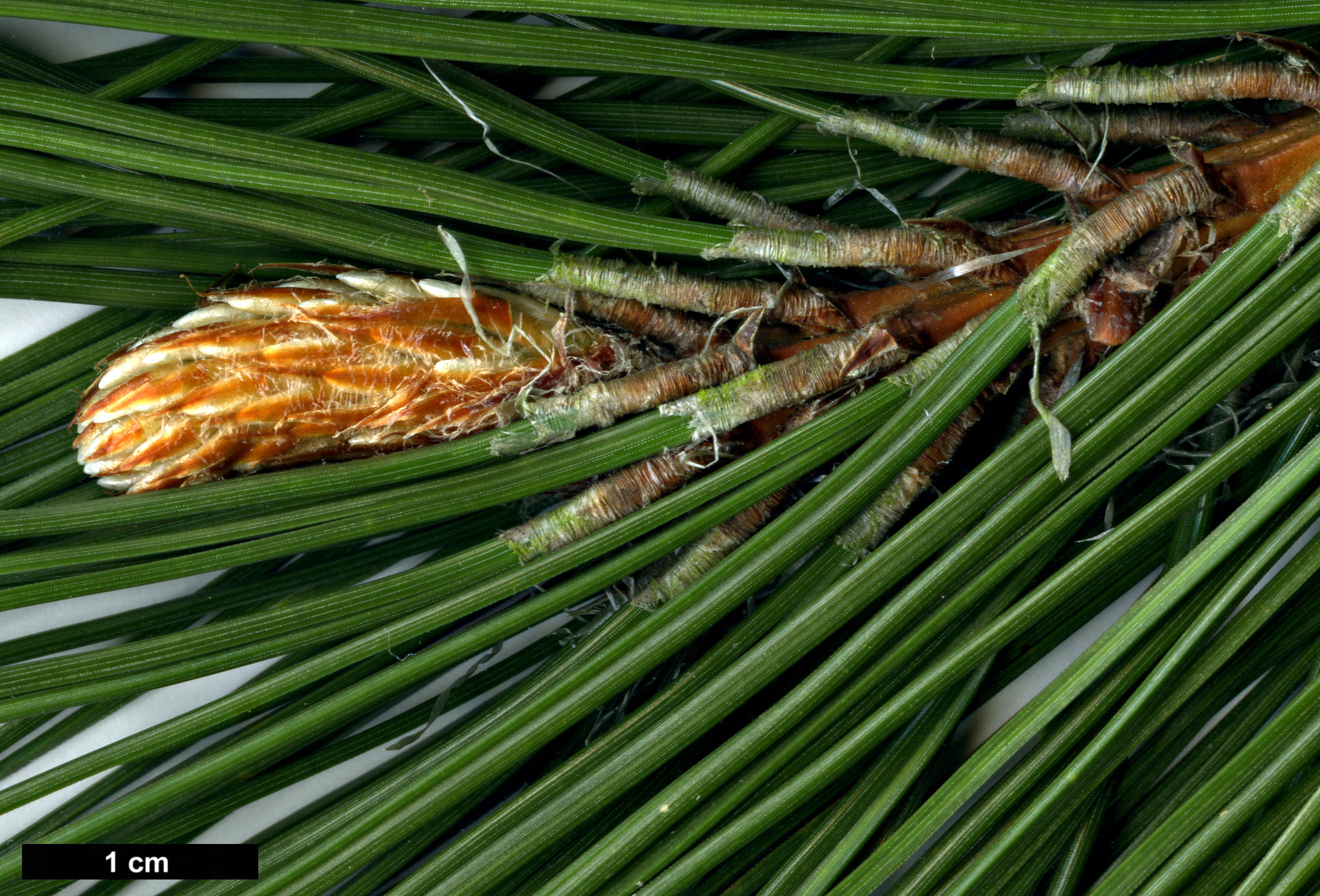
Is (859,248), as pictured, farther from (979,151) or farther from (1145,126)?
(1145,126)

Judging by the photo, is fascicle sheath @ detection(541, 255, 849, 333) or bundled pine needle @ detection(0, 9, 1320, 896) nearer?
bundled pine needle @ detection(0, 9, 1320, 896)

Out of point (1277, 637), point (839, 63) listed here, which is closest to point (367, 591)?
point (839, 63)

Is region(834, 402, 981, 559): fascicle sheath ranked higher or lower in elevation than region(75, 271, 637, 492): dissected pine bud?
lower

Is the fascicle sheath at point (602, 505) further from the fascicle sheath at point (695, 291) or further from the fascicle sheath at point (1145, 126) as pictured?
the fascicle sheath at point (1145, 126)

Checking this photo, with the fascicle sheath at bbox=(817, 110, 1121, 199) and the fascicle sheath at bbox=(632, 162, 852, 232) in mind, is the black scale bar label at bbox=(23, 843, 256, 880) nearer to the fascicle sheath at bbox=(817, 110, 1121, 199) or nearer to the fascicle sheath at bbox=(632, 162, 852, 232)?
the fascicle sheath at bbox=(632, 162, 852, 232)

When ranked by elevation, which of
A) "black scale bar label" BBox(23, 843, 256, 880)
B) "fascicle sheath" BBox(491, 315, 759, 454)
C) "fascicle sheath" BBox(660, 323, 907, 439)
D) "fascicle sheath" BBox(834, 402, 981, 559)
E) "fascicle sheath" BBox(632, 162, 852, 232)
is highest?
"fascicle sheath" BBox(632, 162, 852, 232)

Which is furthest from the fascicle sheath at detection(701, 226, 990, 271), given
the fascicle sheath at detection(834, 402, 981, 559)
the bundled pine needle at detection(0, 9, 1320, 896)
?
the fascicle sheath at detection(834, 402, 981, 559)
